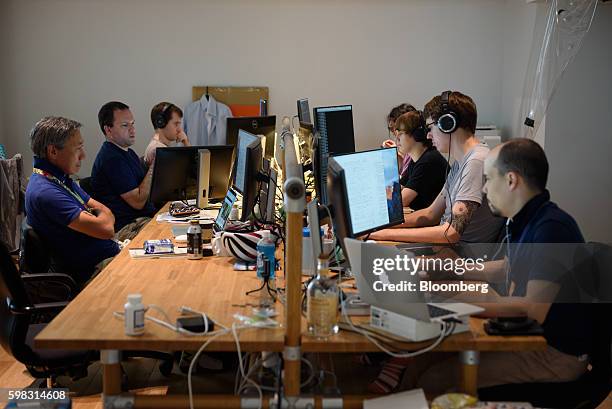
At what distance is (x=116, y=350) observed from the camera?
2.30 metres

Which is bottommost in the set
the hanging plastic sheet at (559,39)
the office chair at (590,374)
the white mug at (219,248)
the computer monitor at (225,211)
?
the office chair at (590,374)

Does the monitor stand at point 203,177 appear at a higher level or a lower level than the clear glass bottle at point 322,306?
higher

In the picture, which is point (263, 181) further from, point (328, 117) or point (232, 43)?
point (232, 43)

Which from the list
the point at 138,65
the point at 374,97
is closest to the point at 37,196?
the point at 138,65

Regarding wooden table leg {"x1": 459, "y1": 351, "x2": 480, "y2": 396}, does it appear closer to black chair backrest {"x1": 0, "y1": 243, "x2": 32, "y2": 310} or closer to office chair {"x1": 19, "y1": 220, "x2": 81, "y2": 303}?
black chair backrest {"x1": 0, "y1": 243, "x2": 32, "y2": 310}

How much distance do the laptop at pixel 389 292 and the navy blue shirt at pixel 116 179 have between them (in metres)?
2.73

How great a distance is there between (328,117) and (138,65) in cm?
361

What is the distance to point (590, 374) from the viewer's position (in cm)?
246

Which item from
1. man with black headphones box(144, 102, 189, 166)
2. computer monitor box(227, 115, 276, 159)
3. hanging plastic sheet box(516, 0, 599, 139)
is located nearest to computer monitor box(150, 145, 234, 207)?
computer monitor box(227, 115, 276, 159)

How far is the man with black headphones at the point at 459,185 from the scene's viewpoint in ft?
11.2

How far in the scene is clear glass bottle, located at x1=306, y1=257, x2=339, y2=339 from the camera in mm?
2279

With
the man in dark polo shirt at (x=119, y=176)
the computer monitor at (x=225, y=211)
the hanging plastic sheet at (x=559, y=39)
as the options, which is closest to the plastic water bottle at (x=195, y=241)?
the computer monitor at (x=225, y=211)

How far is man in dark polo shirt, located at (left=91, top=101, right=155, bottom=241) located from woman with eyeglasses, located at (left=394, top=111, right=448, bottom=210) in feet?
5.16

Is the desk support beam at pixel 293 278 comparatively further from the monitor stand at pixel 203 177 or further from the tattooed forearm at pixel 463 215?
the monitor stand at pixel 203 177
